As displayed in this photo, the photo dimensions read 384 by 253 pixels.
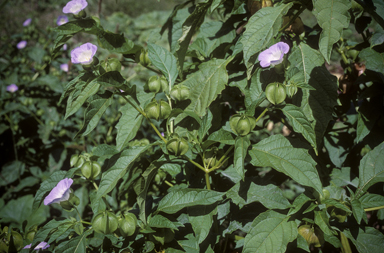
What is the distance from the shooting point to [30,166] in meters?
2.48

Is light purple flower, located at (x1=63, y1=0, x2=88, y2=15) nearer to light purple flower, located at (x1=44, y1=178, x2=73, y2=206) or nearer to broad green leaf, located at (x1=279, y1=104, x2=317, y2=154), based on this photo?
light purple flower, located at (x1=44, y1=178, x2=73, y2=206)

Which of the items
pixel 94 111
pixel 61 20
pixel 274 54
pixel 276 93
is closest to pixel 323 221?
pixel 276 93

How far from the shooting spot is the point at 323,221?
36.2 inches

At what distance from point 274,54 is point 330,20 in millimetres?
192

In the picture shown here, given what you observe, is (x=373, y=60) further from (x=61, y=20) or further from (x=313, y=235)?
→ (x=61, y=20)

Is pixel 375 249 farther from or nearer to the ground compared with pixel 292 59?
nearer to the ground

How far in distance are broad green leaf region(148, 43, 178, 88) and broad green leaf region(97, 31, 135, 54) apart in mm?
85

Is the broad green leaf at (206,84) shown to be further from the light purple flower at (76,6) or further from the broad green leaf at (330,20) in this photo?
the light purple flower at (76,6)

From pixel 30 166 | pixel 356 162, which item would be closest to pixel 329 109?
pixel 356 162

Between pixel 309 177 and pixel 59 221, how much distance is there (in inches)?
36.9

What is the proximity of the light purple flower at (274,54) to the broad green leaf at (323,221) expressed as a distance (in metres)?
0.54

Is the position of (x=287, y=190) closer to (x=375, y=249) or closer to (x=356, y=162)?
(x=356, y=162)

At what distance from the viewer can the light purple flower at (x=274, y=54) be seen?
0.93 m

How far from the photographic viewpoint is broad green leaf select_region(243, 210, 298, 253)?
0.91 m
